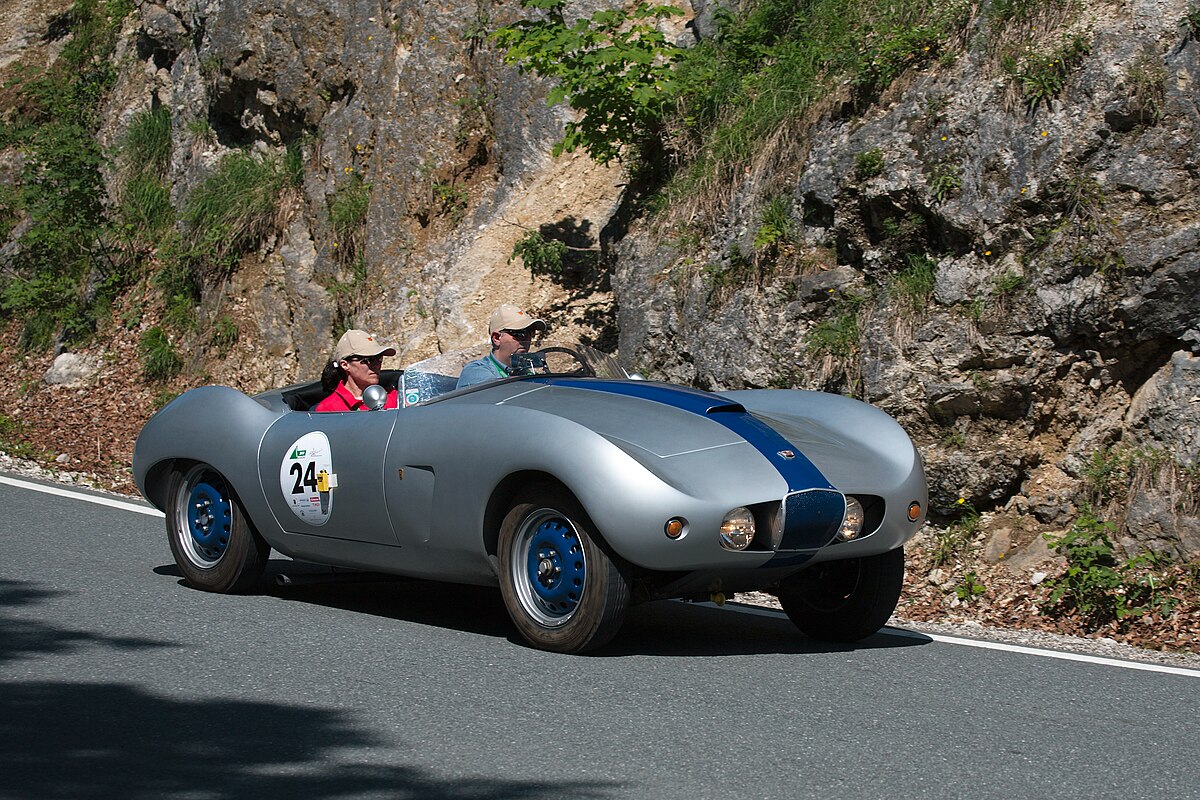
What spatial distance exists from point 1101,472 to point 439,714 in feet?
18.3

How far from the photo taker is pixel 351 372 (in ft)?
23.6

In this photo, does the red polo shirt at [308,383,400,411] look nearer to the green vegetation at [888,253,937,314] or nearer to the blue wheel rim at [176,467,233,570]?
the blue wheel rim at [176,467,233,570]

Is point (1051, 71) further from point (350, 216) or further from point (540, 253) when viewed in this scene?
point (350, 216)

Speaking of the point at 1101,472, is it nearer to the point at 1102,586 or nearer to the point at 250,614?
the point at 1102,586

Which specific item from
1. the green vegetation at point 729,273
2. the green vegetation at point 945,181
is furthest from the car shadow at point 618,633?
the green vegetation at point 729,273

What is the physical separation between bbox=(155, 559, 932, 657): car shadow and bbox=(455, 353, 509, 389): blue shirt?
39.2 inches

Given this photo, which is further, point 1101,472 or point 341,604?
point 1101,472

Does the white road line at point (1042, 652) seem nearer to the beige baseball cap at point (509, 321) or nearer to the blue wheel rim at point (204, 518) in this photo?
the beige baseball cap at point (509, 321)

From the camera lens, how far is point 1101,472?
863 centimetres

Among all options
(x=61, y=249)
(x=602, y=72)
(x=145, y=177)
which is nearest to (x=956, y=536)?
(x=602, y=72)

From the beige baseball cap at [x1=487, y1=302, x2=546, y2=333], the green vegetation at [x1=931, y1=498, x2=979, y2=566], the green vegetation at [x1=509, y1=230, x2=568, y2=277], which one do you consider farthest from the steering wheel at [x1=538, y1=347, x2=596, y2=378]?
the green vegetation at [x1=509, y1=230, x2=568, y2=277]

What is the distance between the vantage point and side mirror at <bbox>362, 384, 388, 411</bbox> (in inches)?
253

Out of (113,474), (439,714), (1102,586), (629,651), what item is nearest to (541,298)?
(113,474)

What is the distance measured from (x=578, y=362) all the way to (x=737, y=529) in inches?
69.5
